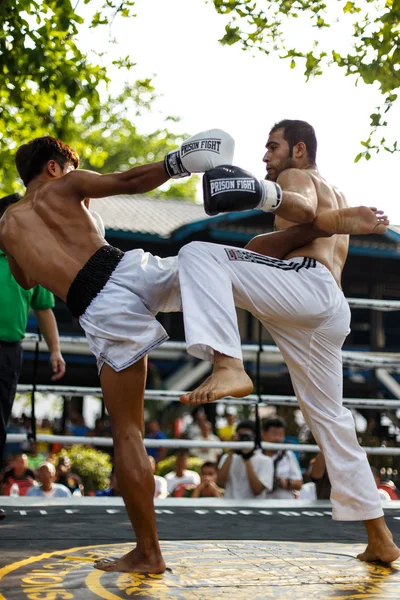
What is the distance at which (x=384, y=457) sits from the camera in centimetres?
969

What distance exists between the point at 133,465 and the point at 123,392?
0.28m

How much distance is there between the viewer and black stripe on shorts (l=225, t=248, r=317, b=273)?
323 centimetres

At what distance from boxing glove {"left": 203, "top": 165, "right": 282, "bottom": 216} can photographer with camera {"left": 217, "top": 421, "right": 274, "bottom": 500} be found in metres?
3.18

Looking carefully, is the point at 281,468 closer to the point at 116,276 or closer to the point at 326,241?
the point at 326,241

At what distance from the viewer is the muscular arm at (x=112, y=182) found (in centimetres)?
316

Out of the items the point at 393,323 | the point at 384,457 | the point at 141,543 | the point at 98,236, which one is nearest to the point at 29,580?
the point at 141,543

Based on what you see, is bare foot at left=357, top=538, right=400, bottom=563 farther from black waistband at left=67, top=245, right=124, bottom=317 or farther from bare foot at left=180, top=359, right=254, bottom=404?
black waistband at left=67, top=245, right=124, bottom=317

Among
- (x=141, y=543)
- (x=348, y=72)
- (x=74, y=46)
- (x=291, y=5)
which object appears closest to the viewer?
(x=141, y=543)

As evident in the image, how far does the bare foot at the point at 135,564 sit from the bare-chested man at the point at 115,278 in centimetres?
2

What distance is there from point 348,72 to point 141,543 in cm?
334

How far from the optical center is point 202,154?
3.12 metres

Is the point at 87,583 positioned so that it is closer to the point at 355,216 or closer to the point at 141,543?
the point at 141,543

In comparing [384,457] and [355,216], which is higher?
[355,216]

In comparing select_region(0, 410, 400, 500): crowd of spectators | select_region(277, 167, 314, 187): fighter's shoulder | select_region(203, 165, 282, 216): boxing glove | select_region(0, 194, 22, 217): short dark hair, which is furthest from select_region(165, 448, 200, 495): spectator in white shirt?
select_region(203, 165, 282, 216): boxing glove
